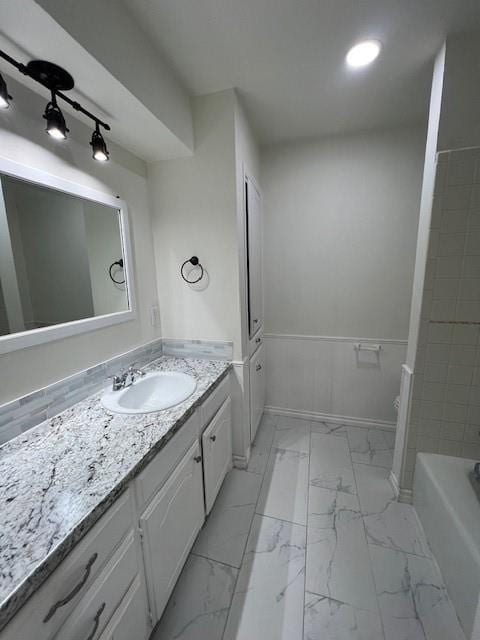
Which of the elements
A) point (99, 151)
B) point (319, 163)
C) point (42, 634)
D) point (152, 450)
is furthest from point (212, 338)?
point (319, 163)

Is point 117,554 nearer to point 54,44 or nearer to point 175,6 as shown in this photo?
point 54,44

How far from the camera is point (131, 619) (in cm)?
86

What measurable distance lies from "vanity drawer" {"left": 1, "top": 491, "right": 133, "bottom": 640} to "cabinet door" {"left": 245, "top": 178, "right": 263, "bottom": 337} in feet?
4.53

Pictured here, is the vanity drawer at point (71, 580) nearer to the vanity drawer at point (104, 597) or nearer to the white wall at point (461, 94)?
the vanity drawer at point (104, 597)

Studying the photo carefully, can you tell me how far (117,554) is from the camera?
79 cm

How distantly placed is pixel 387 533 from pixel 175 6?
2.75 m

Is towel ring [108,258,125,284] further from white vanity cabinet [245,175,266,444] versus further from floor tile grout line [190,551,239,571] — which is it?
floor tile grout line [190,551,239,571]

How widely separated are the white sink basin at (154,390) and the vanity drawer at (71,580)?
0.58 meters

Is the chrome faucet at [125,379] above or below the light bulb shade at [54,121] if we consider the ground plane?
below

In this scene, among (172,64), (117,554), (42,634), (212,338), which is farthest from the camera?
(212,338)

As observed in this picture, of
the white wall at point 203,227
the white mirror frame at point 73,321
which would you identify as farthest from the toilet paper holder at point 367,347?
the white mirror frame at point 73,321

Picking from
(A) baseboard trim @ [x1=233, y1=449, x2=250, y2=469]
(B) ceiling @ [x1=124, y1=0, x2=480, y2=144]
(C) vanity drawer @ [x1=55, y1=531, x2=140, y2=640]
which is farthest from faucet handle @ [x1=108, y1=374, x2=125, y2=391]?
(B) ceiling @ [x1=124, y1=0, x2=480, y2=144]

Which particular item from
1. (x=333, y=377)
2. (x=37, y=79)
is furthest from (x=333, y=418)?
(x=37, y=79)

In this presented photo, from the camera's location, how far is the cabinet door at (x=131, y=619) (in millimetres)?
780
